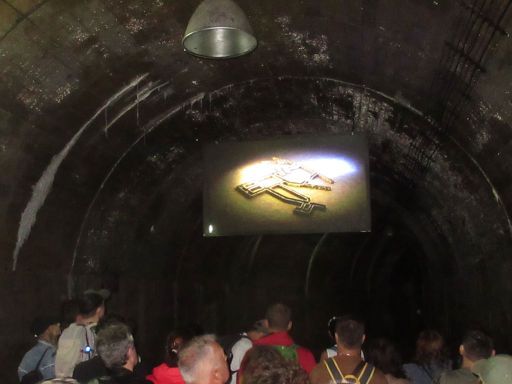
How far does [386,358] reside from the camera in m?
5.70

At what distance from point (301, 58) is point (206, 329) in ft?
26.0

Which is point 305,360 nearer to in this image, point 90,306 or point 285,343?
point 285,343

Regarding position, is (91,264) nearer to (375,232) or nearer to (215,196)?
(215,196)

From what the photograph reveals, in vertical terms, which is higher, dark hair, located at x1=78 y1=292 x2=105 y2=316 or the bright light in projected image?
the bright light in projected image

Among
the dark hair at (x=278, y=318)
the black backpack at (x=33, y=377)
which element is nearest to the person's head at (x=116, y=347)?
the dark hair at (x=278, y=318)

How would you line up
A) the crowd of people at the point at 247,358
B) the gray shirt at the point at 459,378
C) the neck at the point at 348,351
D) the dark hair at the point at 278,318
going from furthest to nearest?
the dark hair at the point at 278,318, the gray shirt at the point at 459,378, the neck at the point at 348,351, the crowd of people at the point at 247,358

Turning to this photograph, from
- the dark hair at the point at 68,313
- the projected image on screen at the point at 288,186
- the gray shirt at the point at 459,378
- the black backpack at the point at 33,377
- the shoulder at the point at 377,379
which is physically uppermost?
the projected image on screen at the point at 288,186

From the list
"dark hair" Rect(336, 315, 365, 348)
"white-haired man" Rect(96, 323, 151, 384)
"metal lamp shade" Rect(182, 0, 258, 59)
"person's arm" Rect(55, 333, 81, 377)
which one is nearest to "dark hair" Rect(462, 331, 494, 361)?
"dark hair" Rect(336, 315, 365, 348)

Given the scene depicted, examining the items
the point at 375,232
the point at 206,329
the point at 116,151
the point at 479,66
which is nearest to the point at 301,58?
the point at 479,66

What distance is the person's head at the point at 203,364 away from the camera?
3.49m

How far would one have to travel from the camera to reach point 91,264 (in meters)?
10.3

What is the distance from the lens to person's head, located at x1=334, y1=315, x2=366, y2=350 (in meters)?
4.80

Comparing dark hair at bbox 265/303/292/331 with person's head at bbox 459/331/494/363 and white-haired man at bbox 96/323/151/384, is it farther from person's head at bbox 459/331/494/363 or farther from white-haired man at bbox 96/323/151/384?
white-haired man at bbox 96/323/151/384

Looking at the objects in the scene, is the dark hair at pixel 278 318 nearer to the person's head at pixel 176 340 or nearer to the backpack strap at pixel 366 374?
the person's head at pixel 176 340
